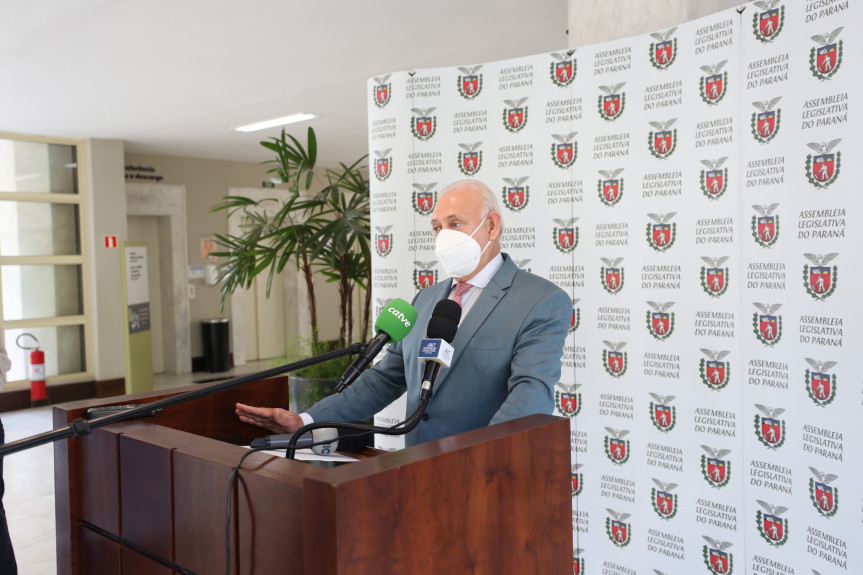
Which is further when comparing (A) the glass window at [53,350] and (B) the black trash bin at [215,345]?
(B) the black trash bin at [215,345]

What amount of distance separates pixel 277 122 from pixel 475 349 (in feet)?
22.2

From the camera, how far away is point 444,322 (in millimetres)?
1510

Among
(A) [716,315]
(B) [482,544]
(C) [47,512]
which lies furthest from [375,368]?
(C) [47,512]

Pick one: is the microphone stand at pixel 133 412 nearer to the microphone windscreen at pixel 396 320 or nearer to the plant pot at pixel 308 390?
the microphone windscreen at pixel 396 320

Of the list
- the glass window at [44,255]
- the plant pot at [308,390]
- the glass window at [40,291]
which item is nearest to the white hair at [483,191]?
the plant pot at [308,390]

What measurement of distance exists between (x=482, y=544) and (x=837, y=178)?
1.76 metres

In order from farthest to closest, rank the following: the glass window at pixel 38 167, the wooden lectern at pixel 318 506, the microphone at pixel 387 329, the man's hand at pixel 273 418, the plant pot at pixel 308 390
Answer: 1. the glass window at pixel 38 167
2. the plant pot at pixel 308 390
3. the man's hand at pixel 273 418
4. the microphone at pixel 387 329
5. the wooden lectern at pixel 318 506

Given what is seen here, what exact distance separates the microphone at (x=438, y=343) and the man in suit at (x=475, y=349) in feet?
0.80

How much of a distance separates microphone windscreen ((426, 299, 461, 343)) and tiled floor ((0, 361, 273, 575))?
327 cm

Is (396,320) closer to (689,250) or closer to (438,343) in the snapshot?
(438,343)

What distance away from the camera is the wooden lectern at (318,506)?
954 mm

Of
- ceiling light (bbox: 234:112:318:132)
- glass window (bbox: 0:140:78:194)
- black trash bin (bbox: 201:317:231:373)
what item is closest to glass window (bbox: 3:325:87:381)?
glass window (bbox: 0:140:78:194)

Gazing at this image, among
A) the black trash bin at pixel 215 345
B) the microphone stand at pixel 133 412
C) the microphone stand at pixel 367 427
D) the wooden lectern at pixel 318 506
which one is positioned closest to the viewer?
the wooden lectern at pixel 318 506

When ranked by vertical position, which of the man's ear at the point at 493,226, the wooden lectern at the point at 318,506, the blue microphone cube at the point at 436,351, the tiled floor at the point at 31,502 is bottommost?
the tiled floor at the point at 31,502
